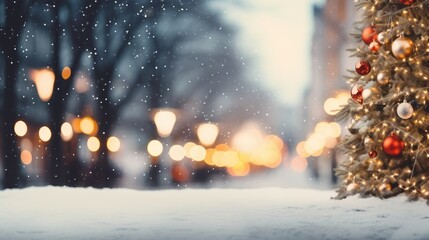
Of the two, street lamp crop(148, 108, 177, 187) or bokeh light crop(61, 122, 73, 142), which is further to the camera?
street lamp crop(148, 108, 177, 187)

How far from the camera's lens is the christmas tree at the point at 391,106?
1012 cm

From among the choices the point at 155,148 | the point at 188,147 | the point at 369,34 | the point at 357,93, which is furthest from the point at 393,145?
the point at 188,147

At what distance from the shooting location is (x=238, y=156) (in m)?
39.3

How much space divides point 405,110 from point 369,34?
146cm

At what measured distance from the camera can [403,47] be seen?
389 inches

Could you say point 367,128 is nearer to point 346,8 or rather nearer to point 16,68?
point 16,68

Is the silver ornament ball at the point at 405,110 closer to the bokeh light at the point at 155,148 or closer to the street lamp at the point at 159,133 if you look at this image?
the street lamp at the point at 159,133

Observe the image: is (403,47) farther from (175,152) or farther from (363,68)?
(175,152)

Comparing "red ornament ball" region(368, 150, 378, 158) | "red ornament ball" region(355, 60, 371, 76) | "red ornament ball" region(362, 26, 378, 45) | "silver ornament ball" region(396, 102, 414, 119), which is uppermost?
"red ornament ball" region(362, 26, 378, 45)

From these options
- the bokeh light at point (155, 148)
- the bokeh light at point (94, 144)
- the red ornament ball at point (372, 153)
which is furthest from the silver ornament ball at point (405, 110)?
the bokeh light at point (155, 148)

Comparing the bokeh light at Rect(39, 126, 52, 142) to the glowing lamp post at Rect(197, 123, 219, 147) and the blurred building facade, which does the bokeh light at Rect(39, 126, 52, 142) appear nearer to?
the glowing lamp post at Rect(197, 123, 219, 147)

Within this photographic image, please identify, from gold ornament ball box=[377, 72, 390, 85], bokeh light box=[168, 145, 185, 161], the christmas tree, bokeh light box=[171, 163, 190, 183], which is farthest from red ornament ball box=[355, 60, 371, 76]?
bokeh light box=[171, 163, 190, 183]

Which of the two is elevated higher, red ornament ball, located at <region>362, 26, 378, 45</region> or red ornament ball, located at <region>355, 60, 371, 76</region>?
red ornament ball, located at <region>362, 26, 378, 45</region>

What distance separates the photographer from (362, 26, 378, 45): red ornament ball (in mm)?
10656
